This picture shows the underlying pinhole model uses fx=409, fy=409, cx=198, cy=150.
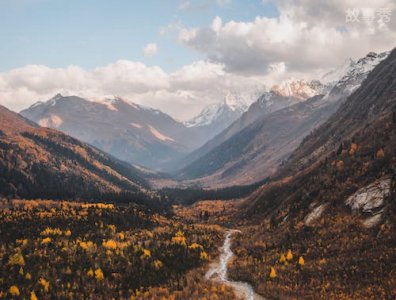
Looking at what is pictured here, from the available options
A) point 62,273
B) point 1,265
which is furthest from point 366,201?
point 1,265

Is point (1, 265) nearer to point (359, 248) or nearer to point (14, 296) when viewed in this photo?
point (14, 296)

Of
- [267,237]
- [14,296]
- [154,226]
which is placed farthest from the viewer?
[154,226]

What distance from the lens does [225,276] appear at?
327ft

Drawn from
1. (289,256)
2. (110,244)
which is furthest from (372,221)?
(110,244)

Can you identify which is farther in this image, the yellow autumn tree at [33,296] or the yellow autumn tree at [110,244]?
the yellow autumn tree at [110,244]

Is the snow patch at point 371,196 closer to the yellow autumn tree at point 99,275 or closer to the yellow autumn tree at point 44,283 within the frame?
the yellow autumn tree at point 99,275

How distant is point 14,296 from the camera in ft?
287

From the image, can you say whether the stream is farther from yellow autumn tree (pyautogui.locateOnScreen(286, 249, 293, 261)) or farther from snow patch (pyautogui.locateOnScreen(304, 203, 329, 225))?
snow patch (pyautogui.locateOnScreen(304, 203, 329, 225))

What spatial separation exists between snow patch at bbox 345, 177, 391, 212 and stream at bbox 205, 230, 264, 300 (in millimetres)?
39024

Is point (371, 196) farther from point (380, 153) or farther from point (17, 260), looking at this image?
point (17, 260)

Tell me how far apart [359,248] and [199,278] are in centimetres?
3692

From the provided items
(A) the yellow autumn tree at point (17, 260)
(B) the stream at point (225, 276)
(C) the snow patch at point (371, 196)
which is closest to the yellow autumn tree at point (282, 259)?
(B) the stream at point (225, 276)

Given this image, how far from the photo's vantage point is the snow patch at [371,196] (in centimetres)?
10393

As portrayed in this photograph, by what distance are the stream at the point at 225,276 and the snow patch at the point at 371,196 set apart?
128 feet
